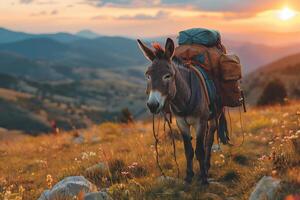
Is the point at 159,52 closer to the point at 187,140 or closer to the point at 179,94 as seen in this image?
the point at 179,94

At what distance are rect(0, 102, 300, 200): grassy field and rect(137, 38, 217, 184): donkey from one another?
76 cm

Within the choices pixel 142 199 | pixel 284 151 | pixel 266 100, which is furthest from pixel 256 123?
pixel 266 100

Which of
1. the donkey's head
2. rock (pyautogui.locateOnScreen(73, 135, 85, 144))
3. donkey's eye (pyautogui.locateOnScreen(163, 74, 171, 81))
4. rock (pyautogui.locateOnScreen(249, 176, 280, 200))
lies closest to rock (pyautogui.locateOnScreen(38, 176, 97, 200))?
the donkey's head

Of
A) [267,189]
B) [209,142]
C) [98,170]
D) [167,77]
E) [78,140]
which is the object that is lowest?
[78,140]

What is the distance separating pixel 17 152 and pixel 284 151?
1247cm

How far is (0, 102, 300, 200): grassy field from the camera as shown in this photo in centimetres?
789

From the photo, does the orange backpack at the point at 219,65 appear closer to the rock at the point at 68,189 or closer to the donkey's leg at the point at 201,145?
the donkey's leg at the point at 201,145

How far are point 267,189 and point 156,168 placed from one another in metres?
4.12

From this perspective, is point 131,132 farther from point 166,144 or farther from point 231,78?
point 231,78

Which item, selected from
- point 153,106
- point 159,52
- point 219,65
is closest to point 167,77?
point 159,52

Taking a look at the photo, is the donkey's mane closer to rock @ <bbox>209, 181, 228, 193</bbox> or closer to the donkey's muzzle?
the donkey's muzzle

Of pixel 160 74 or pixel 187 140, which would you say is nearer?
pixel 160 74

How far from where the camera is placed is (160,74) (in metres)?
7.46

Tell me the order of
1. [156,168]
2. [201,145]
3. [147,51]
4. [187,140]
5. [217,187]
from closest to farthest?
[147,51], [217,187], [201,145], [187,140], [156,168]
